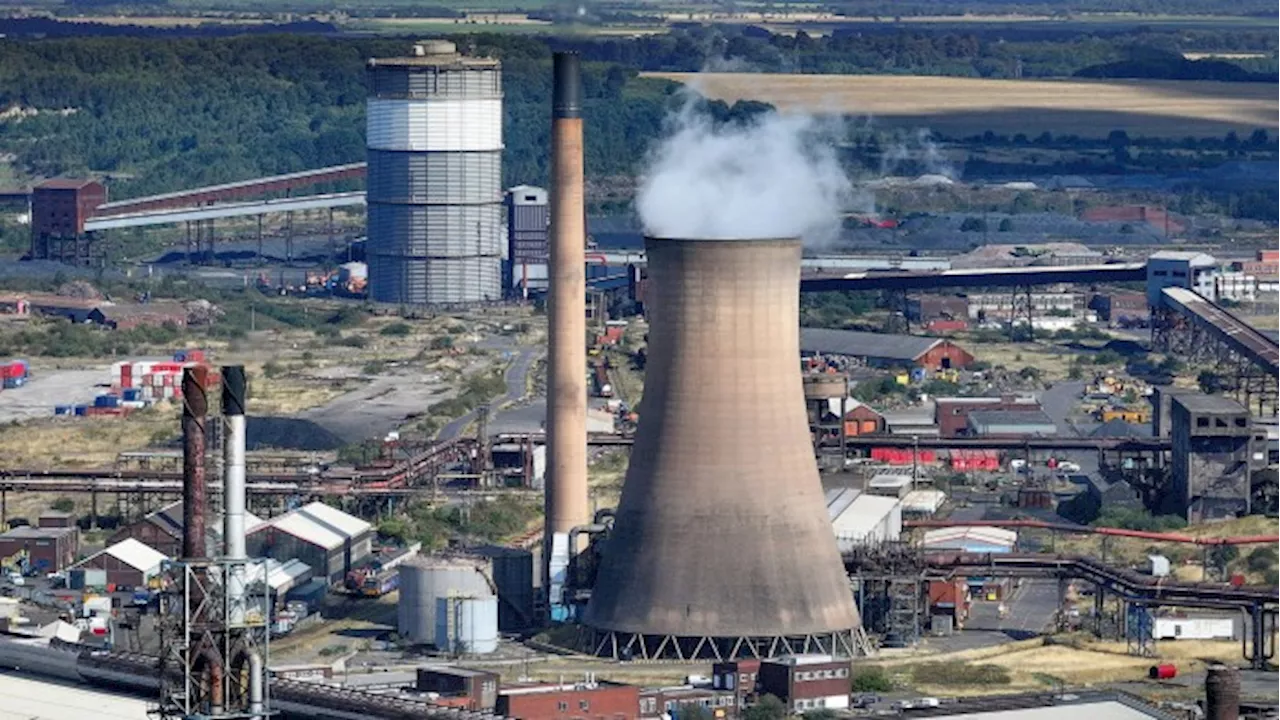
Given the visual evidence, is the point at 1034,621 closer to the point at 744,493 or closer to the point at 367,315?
the point at 744,493

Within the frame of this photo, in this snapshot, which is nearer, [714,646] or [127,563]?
[714,646]

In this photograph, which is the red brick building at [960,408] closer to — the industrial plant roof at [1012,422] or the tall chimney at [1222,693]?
the industrial plant roof at [1012,422]

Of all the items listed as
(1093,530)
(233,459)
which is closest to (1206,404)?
(1093,530)

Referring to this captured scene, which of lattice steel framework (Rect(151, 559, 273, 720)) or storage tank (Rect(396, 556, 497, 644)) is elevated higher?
lattice steel framework (Rect(151, 559, 273, 720))

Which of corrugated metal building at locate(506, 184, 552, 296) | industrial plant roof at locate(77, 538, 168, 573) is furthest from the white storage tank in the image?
corrugated metal building at locate(506, 184, 552, 296)

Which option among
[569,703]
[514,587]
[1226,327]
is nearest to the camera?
[569,703]

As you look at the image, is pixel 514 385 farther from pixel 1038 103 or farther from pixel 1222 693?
pixel 1038 103

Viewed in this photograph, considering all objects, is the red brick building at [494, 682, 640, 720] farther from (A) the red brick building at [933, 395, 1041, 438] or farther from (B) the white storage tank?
(A) the red brick building at [933, 395, 1041, 438]
